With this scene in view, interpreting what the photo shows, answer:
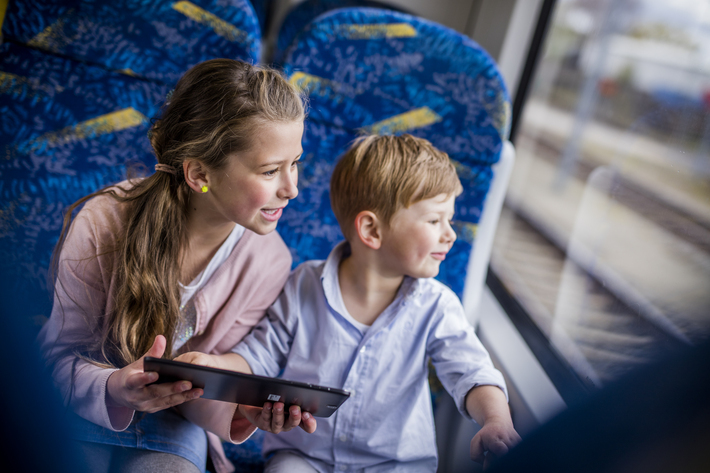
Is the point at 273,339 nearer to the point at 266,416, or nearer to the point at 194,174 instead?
the point at 266,416

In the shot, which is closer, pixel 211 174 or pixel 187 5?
pixel 211 174

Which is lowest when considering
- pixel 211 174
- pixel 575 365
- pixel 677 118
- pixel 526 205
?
pixel 526 205

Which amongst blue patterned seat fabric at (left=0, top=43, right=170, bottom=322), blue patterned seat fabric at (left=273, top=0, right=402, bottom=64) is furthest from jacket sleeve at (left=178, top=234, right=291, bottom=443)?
blue patterned seat fabric at (left=273, top=0, right=402, bottom=64)

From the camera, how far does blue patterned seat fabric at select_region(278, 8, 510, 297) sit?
0.89 metres

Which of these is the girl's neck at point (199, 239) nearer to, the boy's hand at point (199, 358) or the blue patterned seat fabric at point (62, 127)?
the boy's hand at point (199, 358)

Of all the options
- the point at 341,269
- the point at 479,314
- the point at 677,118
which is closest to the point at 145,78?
the point at 341,269

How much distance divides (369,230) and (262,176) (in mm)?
226

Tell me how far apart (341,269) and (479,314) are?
12.7 inches

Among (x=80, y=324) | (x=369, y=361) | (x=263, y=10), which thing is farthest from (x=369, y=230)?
(x=263, y=10)

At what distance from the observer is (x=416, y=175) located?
73 centimetres

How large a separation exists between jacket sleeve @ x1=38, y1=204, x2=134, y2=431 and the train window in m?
0.51

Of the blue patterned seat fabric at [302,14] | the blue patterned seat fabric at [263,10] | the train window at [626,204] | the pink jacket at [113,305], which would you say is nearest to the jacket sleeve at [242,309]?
the pink jacket at [113,305]

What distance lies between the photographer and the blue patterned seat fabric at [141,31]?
2.69 feet

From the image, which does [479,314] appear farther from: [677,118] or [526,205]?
[526,205]
